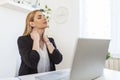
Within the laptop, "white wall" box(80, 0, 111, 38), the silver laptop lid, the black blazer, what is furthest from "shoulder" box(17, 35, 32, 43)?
"white wall" box(80, 0, 111, 38)

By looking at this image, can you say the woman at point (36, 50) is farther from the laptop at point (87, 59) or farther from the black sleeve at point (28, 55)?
the laptop at point (87, 59)

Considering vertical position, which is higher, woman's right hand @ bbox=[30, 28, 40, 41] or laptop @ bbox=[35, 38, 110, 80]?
woman's right hand @ bbox=[30, 28, 40, 41]

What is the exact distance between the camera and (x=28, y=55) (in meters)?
1.58

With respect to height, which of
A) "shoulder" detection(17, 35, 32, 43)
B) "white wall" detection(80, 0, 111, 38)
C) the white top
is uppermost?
"white wall" detection(80, 0, 111, 38)

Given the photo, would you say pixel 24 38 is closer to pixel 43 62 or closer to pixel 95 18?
pixel 43 62

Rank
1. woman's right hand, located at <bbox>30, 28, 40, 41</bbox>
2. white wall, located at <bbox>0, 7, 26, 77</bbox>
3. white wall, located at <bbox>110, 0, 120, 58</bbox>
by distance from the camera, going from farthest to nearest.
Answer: white wall, located at <bbox>110, 0, 120, 58</bbox>
white wall, located at <bbox>0, 7, 26, 77</bbox>
woman's right hand, located at <bbox>30, 28, 40, 41</bbox>

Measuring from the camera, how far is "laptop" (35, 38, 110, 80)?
97 centimetres

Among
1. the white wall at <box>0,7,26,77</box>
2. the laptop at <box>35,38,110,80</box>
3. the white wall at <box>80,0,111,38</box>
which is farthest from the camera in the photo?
the white wall at <box>80,0,111,38</box>

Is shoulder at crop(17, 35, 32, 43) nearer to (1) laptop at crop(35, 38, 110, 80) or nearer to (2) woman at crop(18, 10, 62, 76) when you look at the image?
(2) woman at crop(18, 10, 62, 76)

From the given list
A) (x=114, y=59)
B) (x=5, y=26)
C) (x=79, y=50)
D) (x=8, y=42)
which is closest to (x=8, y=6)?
(x=5, y=26)

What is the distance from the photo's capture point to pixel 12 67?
7.63 ft

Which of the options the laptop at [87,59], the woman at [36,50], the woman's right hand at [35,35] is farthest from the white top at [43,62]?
the laptop at [87,59]

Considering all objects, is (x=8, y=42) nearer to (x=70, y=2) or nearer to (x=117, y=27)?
(x=70, y=2)

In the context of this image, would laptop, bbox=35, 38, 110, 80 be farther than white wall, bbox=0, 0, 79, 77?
No
